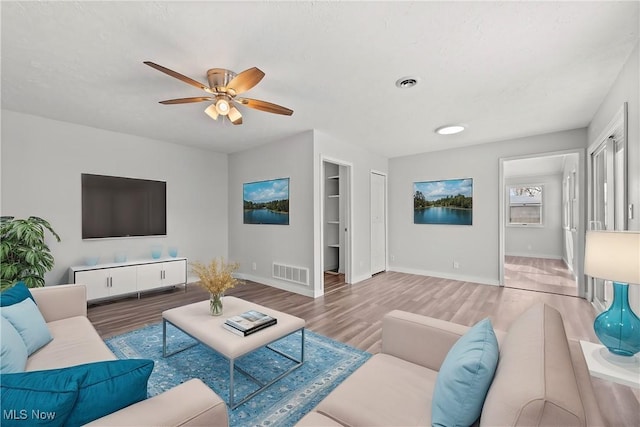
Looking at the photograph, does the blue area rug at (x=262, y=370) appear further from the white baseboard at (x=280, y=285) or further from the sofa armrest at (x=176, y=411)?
the white baseboard at (x=280, y=285)

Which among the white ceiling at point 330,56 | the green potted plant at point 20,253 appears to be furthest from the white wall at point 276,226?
the green potted plant at point 20,253

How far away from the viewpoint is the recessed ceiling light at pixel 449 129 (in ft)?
Answer: 13.1

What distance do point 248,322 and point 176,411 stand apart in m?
1.15

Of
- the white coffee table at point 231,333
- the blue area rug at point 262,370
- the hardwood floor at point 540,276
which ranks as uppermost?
the white coffee table at point 231,333

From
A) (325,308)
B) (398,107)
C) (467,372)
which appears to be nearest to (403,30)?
(398,107)

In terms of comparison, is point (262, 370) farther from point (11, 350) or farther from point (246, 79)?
point (246, 79)

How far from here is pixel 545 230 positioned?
773 cm

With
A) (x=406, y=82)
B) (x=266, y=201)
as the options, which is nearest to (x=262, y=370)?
(x=406, y=82)

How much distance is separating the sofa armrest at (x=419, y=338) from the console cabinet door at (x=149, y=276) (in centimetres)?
385

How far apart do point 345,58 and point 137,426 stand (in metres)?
2.50

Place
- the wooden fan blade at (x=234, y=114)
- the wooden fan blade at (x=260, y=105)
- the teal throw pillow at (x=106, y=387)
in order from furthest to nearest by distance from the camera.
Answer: the wooden fan blade at (x=234, y=114) < the wooden fan blade at (x=260, y=105) < the teal throw pillow at (x=106, y=387)

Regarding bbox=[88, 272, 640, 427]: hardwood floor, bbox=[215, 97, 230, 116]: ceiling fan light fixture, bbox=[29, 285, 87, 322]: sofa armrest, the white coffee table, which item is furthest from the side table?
bbox=[29, 285, 87, 322]: sofa armrest

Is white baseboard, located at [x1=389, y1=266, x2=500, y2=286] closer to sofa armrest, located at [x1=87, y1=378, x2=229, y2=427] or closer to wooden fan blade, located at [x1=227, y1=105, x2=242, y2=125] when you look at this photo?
wooden fan blade, located at [x1=227, y1=105, x2=242, y2=125]

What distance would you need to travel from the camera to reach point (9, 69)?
8.11 feet
